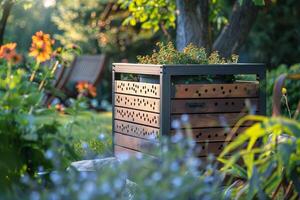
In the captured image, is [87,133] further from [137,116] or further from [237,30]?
[137,116]

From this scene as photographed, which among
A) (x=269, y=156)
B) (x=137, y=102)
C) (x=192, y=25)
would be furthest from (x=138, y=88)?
(x=192, y=25)

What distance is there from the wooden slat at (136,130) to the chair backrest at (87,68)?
9009 mm

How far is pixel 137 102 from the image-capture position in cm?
444

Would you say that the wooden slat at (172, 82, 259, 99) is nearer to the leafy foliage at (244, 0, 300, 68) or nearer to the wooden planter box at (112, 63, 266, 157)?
the wooden planter box at (112, 63, 266, 157)

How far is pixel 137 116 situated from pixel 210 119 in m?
0.49

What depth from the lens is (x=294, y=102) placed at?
28.5ft

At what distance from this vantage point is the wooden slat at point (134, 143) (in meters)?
4.21

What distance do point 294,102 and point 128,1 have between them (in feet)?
8.81

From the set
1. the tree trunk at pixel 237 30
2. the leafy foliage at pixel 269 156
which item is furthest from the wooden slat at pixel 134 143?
Answer: the tree trunk at pixel 237 30

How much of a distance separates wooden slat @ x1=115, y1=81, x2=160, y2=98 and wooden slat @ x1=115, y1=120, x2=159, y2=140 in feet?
0.68

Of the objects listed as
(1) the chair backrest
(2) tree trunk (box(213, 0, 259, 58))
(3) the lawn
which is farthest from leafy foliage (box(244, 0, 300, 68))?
(2) tree trunk (box(213, 0, 259, 58))

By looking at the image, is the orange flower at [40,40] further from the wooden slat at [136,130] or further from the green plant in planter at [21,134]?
the wooden slat at [136,130]

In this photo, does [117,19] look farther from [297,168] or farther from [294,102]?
[297,168]

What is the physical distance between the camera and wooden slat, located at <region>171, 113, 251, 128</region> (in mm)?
4168
